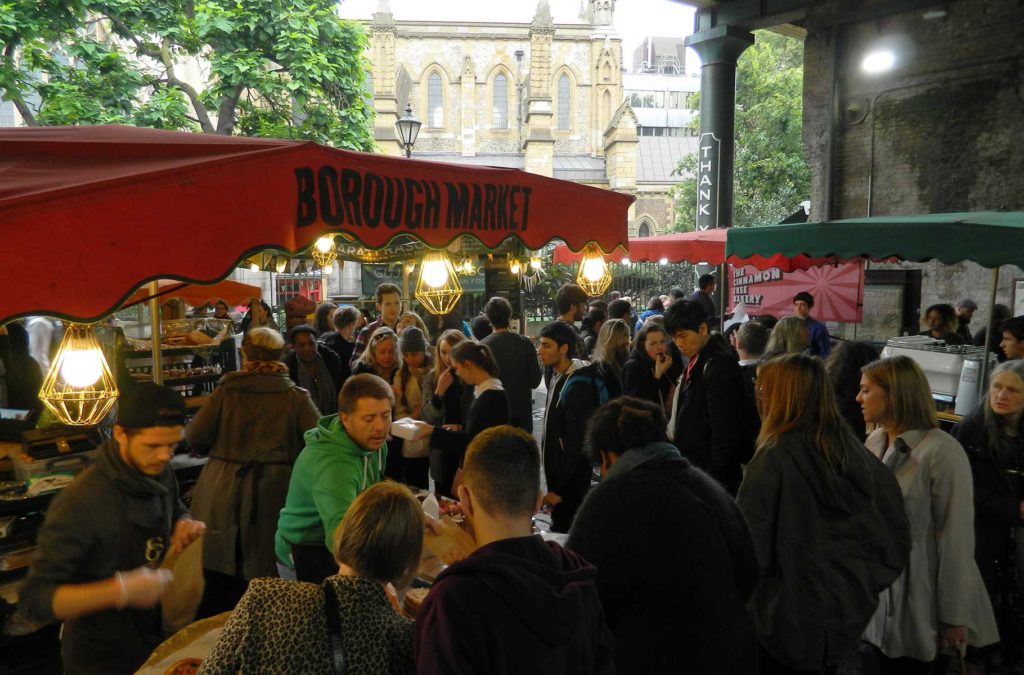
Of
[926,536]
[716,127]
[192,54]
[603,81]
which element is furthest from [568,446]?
[603,81]

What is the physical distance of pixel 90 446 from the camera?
171 inches

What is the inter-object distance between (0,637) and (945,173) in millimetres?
14146

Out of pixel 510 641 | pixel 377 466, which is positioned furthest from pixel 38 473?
pixel 510 641

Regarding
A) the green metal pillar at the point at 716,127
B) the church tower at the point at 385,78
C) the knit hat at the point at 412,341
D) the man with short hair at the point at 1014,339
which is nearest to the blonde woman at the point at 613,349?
the knit hat at the point at 412,341

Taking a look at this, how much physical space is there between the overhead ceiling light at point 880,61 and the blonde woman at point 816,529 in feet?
40.2

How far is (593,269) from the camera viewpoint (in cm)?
507

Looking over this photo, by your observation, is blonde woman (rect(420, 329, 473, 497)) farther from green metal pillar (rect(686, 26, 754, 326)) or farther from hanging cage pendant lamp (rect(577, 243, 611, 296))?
green metal pillar (rect(686, 26, 754, 326))

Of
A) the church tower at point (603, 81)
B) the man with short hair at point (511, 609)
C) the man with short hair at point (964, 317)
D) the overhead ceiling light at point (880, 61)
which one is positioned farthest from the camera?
the church tower at point (603, 81)

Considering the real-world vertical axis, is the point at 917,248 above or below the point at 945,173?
below

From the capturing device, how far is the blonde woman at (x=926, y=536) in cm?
305

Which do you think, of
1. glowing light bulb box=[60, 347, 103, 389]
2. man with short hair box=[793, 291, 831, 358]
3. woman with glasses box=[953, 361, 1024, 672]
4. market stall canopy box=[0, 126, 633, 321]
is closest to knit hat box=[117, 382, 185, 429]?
market stall canopy box=[0, 126, 633, 321]

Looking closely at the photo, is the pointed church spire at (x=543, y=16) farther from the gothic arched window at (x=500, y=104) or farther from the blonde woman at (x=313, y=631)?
the blonde woman at (x=313, y=631)

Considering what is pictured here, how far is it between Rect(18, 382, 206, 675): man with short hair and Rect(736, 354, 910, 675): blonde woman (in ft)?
7.63

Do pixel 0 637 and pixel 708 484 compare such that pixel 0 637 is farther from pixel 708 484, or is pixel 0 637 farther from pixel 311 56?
pixel 311 56
